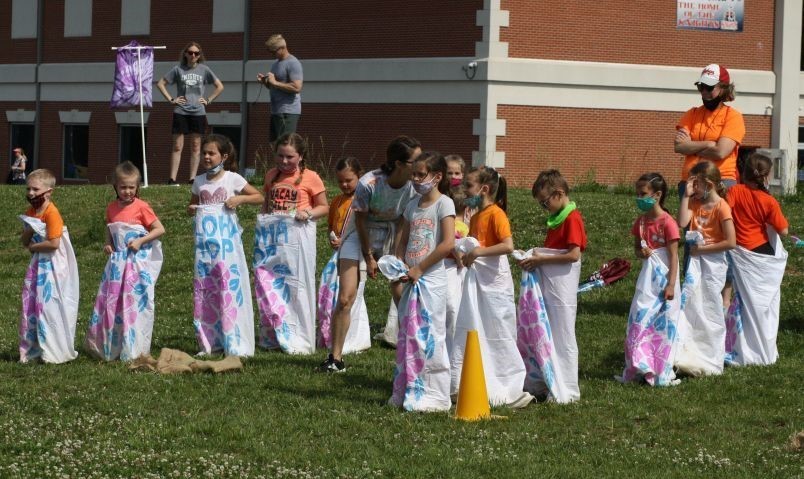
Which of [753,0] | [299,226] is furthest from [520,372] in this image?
[753,0]

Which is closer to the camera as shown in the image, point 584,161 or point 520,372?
point 520,372

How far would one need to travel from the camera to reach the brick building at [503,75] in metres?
27.3

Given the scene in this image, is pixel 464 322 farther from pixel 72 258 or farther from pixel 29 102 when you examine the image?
pixel 29 102

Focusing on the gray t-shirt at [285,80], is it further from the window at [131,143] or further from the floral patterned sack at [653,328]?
the window at [131,143]

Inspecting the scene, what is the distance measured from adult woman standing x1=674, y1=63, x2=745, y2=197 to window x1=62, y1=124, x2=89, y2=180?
25606mm

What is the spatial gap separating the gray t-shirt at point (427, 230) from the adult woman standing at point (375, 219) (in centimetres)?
23

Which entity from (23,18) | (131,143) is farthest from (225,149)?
(23,18)

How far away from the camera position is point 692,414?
9.46m

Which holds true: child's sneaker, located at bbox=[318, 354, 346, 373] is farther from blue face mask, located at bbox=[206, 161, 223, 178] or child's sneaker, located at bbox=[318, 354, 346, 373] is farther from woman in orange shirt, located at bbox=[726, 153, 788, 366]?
woman in orange shirt, located at bbox=[726, 153, 788, 366]

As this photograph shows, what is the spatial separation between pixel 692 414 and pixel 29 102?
30073 millimetres

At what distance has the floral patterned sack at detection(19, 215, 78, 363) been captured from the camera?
11.0 metres

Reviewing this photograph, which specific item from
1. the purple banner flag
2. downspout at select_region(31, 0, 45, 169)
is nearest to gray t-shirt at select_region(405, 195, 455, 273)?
the purple banner flag

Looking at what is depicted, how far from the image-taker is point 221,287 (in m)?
11.5

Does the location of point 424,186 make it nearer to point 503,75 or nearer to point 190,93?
point 190,93
